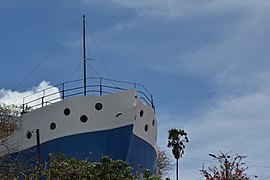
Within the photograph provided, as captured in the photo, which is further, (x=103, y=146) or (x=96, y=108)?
(x=96, y=108)

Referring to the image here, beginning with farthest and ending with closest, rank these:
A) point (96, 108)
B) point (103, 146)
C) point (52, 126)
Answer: point (52, 126) < point (96, 108) < point (103, 146)

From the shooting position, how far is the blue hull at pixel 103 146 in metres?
31.3

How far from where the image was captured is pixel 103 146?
3158 cm

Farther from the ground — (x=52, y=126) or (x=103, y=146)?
(x=52, y=126)

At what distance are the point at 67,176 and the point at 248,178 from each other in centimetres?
1751

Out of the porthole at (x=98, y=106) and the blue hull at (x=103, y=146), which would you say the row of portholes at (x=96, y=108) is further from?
the blue hull at (x=103, y=146)

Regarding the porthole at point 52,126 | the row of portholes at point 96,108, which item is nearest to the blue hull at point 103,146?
the porthole at point 52,126

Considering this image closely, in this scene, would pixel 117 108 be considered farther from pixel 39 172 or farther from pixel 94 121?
pixel 39 172

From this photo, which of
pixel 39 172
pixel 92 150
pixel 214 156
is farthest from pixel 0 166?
pixel 214 156

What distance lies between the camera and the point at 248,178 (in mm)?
34031

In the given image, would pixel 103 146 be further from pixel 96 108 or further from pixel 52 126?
pixel 52 126

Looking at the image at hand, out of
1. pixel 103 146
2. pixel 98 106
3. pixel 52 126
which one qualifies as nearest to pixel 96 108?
pixel 98 106

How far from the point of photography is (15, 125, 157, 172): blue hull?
3131 centimetres

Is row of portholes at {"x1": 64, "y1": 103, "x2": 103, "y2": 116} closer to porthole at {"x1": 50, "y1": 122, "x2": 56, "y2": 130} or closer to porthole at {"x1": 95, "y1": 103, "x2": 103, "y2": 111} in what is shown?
porthole at {"x1": 95, "y1": 103, "x2": 103, "y2": 111}
